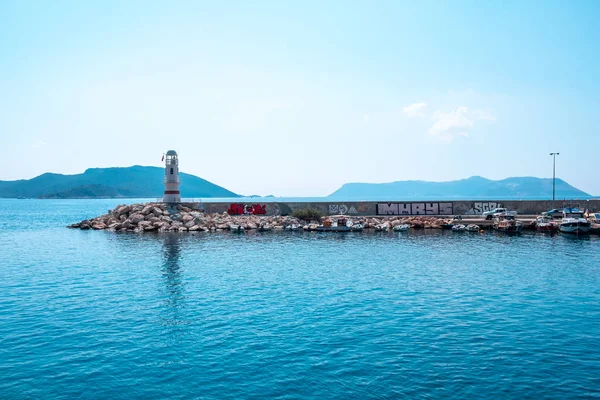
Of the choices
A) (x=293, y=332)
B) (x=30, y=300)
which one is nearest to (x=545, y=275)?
(x=293, y=332)

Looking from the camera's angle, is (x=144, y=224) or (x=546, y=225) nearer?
(x=546, y=225)

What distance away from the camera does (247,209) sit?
76875mm

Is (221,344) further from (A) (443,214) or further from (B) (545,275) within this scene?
(A) (443,214)

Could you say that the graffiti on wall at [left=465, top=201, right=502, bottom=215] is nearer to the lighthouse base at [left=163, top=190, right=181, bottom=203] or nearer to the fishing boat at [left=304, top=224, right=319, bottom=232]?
the fishing boat at [left=304, top=224, right=319, bottom=232]

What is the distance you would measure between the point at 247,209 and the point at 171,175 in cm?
1411

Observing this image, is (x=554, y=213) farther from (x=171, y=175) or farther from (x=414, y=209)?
(x=171, y=175)

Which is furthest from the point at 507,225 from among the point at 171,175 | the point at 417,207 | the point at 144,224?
the point at 144,224

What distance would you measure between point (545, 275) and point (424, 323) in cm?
1551

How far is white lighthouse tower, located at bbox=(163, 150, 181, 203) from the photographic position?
71125mm

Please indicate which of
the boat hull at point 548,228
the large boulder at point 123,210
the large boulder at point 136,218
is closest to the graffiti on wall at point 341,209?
the boat hull at point 548,228

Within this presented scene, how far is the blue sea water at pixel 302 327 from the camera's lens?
13.8m

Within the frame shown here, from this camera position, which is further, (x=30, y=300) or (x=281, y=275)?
(x=281, y=275)

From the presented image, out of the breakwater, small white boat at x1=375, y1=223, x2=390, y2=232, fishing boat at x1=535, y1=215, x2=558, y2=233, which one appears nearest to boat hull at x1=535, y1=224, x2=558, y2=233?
fishing boat at x1=535, y1=215, x2=558, y2=233

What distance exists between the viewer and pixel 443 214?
71.3 meters
